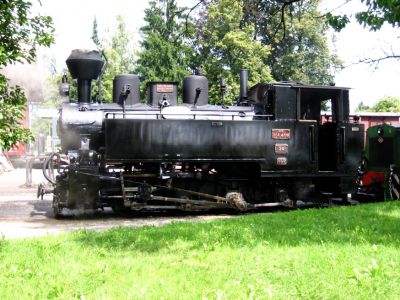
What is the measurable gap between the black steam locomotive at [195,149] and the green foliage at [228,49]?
18724 millimetres

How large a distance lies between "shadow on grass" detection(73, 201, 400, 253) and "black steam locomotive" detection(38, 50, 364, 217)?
2.40m

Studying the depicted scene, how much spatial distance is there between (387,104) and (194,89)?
4957 centimetres

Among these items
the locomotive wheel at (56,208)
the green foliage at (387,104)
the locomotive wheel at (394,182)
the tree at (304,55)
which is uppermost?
the tree at (304,55)

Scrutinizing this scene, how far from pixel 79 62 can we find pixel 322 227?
6.45m

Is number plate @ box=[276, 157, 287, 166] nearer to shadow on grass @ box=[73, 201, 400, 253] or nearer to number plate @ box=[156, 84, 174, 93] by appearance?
shadow on grass @ box=[73, 201, 400, 253]

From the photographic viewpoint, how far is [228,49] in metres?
30.7

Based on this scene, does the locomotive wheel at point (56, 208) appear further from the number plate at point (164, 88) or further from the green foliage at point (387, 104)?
the green foliage at point (387, 104)

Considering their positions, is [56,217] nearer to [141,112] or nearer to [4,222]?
[4,222]

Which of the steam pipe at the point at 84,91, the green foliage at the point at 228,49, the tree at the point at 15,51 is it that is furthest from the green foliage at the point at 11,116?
the green foliage at the point at 228,49

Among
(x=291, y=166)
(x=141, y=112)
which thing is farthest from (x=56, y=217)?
(x=291, y=166)

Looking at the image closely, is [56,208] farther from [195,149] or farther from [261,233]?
Result: [261,233]

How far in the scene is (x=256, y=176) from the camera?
10.6 m

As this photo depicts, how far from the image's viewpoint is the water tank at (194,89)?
1142cm

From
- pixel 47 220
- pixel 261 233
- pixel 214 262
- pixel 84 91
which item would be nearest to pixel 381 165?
pixel 261 233
